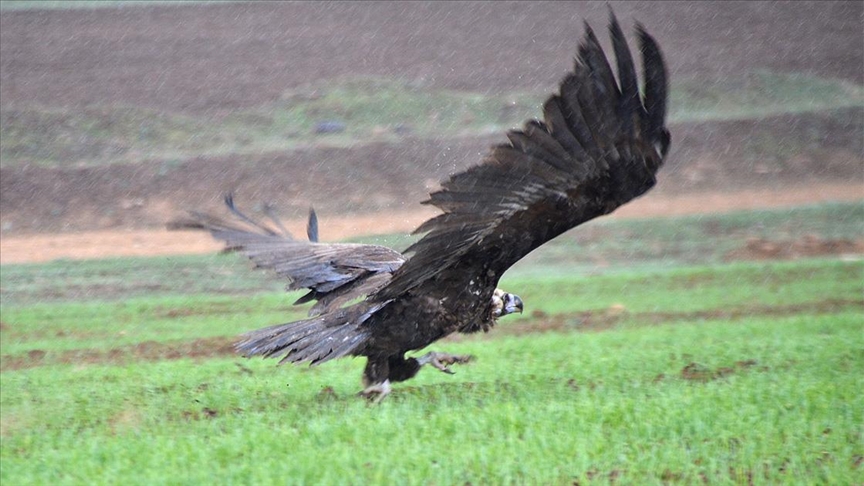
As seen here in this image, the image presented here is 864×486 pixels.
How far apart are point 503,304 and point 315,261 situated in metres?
1.33

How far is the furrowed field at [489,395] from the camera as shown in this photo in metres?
5.31

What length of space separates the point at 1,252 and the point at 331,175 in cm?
685

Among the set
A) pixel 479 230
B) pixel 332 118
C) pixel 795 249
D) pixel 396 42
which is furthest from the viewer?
pixel 396 42

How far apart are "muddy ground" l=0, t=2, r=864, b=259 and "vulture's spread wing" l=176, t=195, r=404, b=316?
11513 millimetres

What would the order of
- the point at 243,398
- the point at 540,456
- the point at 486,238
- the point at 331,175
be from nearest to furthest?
the point at 540,456
the point at 486,238
the point at 243,398
the point at 331,175

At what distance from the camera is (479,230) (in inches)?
231

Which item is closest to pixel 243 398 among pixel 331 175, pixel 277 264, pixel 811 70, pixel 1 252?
pixel 277 264

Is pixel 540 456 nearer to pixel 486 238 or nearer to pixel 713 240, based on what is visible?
pixel 486 238

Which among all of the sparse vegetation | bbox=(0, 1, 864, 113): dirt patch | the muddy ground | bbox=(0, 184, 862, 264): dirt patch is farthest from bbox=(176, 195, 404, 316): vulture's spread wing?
bbox=(0, 1, 864, 113): dirt patch

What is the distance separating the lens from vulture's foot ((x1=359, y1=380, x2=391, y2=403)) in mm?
7054

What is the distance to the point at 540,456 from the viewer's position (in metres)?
5.39

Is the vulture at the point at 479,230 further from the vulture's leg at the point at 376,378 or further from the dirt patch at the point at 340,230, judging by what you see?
the dirt patch at the point at 340,230

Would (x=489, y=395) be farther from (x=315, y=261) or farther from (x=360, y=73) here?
(x=360, y=73)

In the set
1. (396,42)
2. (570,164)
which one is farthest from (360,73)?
(570,164)
